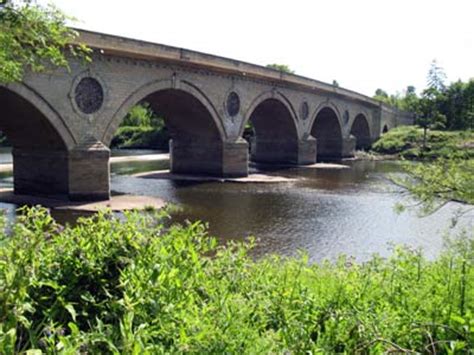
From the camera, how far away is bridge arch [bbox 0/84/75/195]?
22.2 meters

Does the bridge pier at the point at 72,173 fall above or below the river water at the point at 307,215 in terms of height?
above

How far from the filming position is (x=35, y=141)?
24578 millimetres

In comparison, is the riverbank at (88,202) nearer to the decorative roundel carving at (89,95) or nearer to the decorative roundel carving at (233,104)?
the decorative roundel carving at (89,95)

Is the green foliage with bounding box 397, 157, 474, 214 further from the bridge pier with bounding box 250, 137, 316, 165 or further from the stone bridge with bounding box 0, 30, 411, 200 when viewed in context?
the bridge pier with bounding box 250, 137, 316, 165

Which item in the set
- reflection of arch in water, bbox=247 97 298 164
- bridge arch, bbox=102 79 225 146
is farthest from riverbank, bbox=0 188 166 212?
reflection of arch in water, bbox=247 97 298 164

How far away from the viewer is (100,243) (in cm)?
470

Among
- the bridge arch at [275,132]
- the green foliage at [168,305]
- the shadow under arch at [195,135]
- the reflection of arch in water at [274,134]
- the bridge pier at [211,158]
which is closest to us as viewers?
the green foliage at [168,305]

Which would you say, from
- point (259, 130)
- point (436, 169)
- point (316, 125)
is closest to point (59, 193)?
point (436, 169)

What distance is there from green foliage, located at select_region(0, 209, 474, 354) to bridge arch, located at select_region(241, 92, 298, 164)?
39525 mm

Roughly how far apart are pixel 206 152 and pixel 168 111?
406 cm

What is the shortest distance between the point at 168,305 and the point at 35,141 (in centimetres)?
2258

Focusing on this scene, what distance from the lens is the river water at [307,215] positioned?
17.3 meters

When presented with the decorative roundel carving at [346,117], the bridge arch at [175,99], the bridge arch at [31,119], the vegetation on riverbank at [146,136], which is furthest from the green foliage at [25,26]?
the vegetation on riverbank at [146,136]

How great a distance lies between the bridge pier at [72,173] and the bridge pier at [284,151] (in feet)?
88.4
